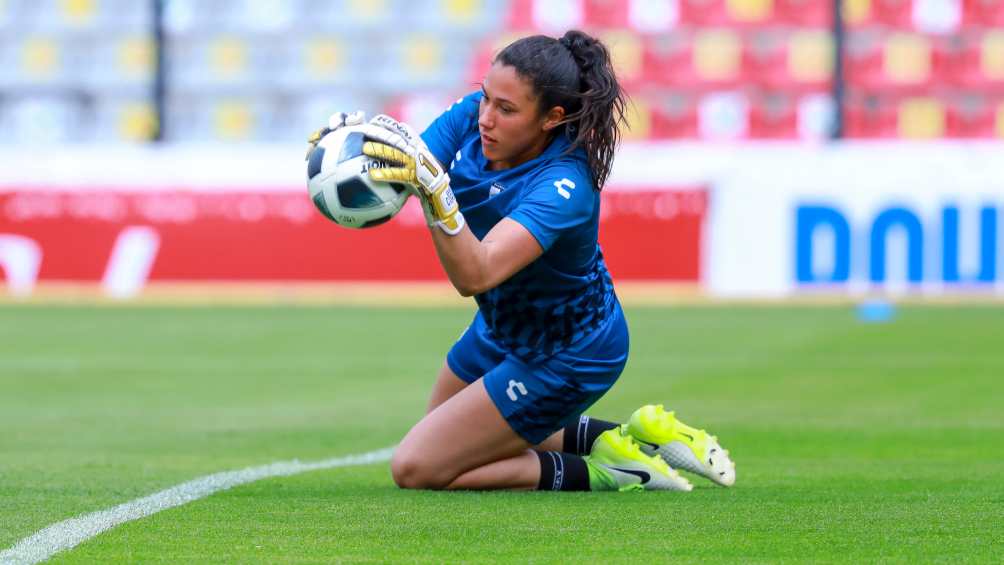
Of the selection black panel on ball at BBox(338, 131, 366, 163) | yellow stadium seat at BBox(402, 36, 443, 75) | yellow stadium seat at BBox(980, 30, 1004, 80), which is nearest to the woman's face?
black panel on ball at BBox(338, 131, 366, 163)

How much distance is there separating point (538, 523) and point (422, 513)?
413 mm

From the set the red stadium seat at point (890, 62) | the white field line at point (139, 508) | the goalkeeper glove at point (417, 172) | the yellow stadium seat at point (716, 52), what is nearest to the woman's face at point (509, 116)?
the goalkeeper glove at point (417, 172)

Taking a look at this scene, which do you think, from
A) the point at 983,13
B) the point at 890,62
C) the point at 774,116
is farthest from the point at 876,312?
the point at 983,13

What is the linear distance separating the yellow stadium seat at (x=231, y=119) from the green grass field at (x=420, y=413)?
37.5ft

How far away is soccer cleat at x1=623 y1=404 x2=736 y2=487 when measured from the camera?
6242 mm

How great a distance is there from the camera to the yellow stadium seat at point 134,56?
30.0m

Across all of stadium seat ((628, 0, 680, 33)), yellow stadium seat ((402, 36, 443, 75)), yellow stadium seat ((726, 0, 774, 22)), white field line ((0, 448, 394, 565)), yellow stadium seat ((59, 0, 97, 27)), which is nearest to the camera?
white field line ((0, 448, 394, 565))

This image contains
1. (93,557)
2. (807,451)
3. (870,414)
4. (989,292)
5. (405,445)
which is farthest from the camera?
(989,292)

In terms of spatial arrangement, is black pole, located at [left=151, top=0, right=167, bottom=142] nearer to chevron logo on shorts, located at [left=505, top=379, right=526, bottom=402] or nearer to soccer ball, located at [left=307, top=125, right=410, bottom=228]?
chevron logo on shorts, located at [left=505, top=379, right=526, bottom=402]

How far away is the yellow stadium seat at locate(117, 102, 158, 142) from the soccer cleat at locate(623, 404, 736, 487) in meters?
24.5

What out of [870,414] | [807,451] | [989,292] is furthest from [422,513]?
[989,292]

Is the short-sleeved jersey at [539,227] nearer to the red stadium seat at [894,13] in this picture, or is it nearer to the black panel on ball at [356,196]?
the black panel on ball at [356,196]

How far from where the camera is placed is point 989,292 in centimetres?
2106

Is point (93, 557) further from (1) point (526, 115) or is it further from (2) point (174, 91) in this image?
(2) point (174, 91)
